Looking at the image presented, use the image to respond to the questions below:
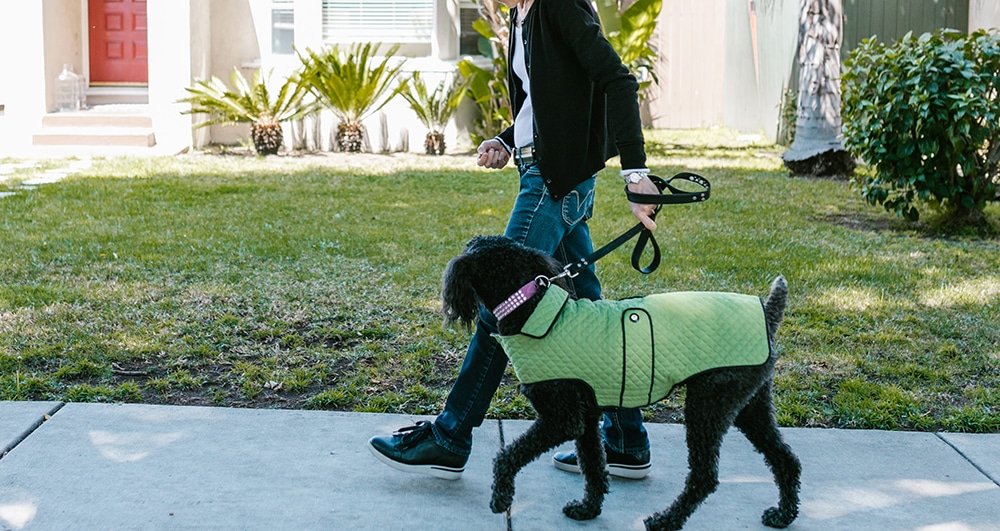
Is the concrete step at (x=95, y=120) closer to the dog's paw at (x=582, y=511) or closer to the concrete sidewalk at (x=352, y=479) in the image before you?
the concrete sidewalk at (x=352, y=479)

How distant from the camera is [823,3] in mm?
11477

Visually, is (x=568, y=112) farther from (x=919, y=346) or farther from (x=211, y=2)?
(x=211, y=2)

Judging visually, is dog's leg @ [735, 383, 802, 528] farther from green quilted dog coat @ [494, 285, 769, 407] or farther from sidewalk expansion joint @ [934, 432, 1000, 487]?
sidewalk expansion joint @ [934, 432, 1000, 487]

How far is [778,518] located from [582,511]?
2.14ft

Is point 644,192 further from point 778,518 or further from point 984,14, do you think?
point 984,14

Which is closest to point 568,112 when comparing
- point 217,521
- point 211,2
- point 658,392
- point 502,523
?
point 658,392

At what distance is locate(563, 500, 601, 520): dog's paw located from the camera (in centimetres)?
335

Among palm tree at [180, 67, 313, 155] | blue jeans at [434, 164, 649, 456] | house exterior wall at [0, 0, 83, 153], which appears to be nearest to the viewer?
blue jeans at [434, 164, 649, 456]

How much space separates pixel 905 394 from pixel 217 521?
3.14 metres

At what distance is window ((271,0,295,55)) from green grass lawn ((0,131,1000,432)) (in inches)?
180

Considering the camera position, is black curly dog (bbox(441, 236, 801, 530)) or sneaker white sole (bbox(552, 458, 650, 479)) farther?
sneaker white sole (bbox(552, 458, 650, 479))

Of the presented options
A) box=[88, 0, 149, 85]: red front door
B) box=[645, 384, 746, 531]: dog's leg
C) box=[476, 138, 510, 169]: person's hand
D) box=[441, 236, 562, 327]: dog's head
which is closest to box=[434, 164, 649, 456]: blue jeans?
box=[441, 236, 562, 327]: dog's head

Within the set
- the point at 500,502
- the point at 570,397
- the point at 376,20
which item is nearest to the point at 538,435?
the point at 570,397

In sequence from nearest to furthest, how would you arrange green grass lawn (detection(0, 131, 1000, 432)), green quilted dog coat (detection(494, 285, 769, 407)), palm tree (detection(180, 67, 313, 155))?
1. green quilted dog coat (detection(494, 285, 769, 407))
2. green grass lawn (detection(0, 131, 1000, 432))
3. palm tree (detection(180, 67, 313, 155))
